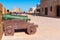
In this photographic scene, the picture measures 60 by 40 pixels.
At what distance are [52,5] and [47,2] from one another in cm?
315

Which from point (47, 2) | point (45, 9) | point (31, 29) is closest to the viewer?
point (31, 29)

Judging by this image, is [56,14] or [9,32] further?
[56,14]

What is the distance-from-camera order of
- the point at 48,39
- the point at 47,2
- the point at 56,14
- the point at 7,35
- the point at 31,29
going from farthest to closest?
the point at 47,2 → the point at 56,14 → the point at 31,29 → the point at 7,35 → the point at 48,39

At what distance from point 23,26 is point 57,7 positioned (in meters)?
25.4

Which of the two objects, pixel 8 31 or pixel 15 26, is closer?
pixel 8 31

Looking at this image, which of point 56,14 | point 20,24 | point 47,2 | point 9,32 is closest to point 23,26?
point 20,24

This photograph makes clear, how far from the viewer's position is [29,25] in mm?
8172

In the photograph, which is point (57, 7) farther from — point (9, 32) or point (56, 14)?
point (9, 32)

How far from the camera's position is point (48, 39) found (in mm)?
6777

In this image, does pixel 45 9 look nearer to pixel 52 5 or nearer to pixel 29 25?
pixel 52 5

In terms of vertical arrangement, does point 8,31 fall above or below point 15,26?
below

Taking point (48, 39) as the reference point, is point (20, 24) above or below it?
above

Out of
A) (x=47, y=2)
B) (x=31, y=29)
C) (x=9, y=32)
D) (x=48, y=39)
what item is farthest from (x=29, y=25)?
(x=47, y=2)

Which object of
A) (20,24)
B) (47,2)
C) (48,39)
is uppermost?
(47,2)
